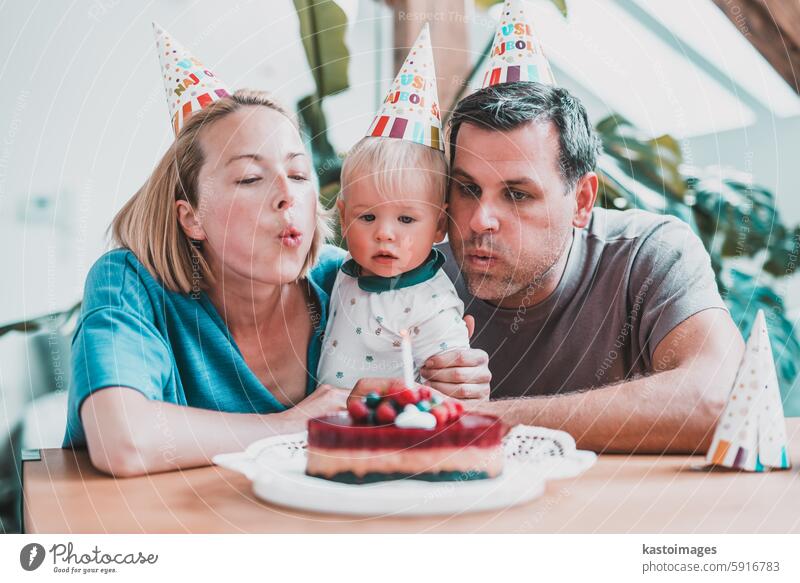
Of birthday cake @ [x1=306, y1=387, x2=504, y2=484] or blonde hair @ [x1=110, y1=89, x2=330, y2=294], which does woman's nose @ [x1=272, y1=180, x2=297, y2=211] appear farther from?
birthday cake @ [x1=306, y1=387, x2=504, y2=484]

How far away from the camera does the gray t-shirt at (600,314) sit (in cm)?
93

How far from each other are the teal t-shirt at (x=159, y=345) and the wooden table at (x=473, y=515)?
0.29ft

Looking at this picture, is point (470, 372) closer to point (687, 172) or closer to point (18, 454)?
point (687, 172)

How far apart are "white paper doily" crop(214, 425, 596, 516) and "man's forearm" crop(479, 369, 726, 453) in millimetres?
71

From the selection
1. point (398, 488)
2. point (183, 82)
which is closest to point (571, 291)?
point (398, 488)

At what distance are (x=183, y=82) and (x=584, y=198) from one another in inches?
17.2

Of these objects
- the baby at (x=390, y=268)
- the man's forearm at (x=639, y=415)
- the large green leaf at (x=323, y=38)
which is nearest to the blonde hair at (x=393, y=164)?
the baby at (x=390, y=268)

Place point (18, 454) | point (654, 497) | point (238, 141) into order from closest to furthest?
point (654, 497)
point (238, 141)
point (18, 454)

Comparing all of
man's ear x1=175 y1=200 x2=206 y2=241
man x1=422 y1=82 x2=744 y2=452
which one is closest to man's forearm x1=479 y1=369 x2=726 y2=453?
man x1=422 y1=82 x2=744 y2=452

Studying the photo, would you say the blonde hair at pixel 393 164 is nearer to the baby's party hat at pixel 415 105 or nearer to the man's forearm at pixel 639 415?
the baby's party hat at pixel 415 105

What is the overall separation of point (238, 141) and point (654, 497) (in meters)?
0.50

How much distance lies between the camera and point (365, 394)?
2.63 ft

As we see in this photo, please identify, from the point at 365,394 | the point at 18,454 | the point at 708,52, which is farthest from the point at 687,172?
the point at 18,454

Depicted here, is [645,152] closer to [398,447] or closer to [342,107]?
[342,107]
